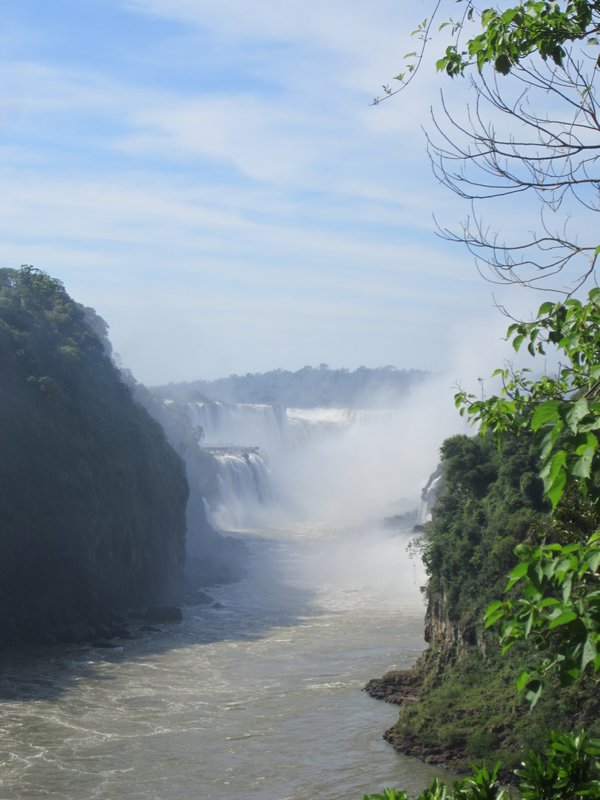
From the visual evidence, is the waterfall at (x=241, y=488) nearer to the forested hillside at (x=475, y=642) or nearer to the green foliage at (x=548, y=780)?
the forested hillside at (x=475, y=642)

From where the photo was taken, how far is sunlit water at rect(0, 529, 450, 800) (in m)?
20.5

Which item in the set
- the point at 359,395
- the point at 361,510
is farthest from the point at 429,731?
the point at 359,395

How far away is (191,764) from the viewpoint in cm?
2153

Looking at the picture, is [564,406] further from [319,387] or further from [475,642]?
[319,387]

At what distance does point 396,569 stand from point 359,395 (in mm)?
86366

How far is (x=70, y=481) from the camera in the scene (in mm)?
37062

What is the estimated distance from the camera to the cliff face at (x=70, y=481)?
3459 centimetres

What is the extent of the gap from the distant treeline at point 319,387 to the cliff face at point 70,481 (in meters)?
75.9

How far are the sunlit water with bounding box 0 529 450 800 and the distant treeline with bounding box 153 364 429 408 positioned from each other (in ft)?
281

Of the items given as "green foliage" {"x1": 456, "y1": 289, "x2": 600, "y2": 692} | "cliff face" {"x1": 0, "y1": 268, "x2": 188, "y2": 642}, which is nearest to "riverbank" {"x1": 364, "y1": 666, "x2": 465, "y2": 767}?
"cliff face" {"x1": 0, "y1": 268, "x2": 188, "y2": 642}

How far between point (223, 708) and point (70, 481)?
14.0 m

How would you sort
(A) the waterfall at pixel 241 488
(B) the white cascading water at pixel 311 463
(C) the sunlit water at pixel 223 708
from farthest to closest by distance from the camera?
(B) the white cascading water at pixel 311 463, (A) the waterfall at pixel 241 488, (C) the sunlit water at pixel 223 708

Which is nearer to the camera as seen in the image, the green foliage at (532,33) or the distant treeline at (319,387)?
the green foliage at (532,33)

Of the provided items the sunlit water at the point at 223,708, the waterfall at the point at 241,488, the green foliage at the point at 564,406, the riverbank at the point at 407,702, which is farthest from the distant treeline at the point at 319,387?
the green foliage at the point at 564,406
